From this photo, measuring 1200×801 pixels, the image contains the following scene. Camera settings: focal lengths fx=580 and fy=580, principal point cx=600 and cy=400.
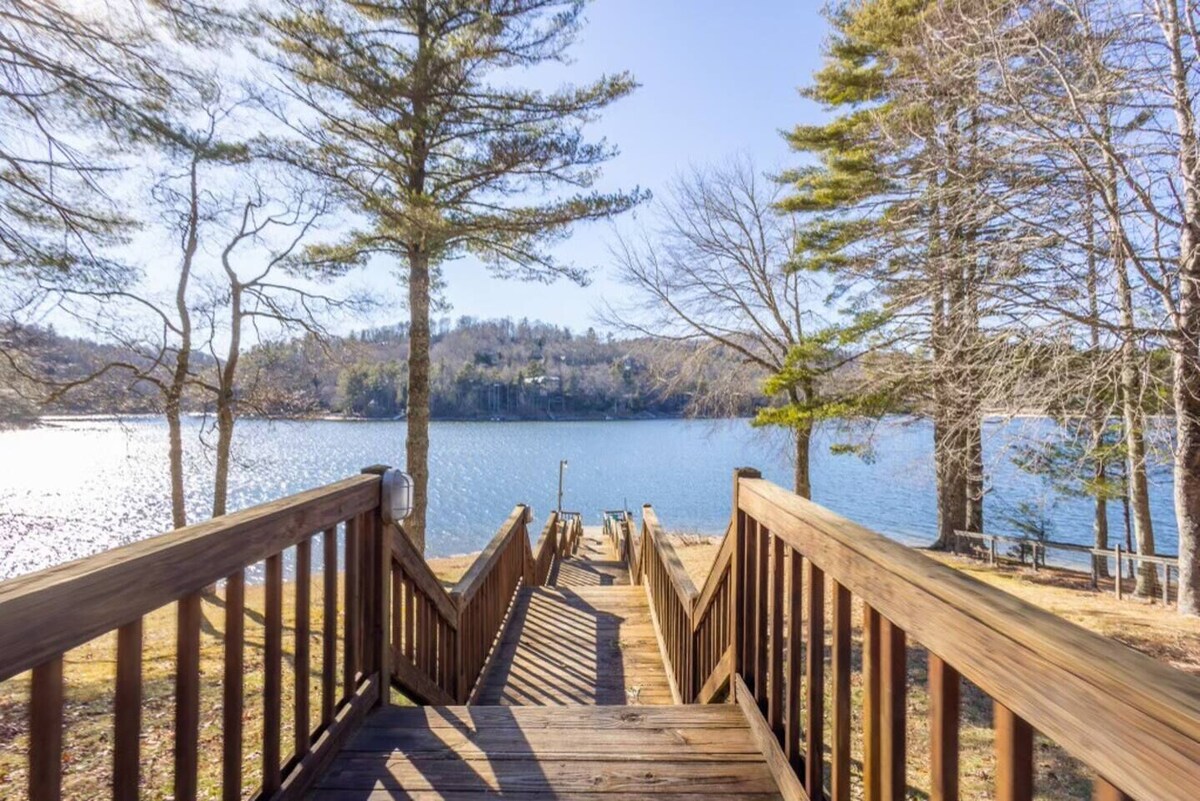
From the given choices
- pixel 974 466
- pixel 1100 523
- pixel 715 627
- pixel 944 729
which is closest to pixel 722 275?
pixel 974 466

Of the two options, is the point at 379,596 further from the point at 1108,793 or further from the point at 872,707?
the point at 1108,793

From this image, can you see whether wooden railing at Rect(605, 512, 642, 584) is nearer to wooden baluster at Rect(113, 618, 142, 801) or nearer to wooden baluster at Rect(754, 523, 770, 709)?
wooden baluster at Rect(754, 523, 770, 709)

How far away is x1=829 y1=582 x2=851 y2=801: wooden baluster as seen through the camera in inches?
50.6

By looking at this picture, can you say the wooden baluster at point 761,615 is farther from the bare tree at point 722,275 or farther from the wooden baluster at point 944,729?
the bare tree at point 722,275

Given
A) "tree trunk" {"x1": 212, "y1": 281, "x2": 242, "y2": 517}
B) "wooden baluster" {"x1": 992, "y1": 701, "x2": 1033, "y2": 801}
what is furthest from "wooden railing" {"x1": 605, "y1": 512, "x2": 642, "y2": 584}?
"tree trunk" {"x1": 212, "y1": 281, "x2": 242, "y2": 517}

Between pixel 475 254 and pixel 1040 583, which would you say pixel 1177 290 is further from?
pixel 475 254

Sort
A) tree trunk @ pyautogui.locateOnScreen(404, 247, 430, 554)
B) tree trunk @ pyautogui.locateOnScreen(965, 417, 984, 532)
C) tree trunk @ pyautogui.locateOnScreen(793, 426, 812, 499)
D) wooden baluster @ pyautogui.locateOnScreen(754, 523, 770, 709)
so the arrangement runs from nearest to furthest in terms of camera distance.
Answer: wooden baluster @ pyautogui.locateOnScreen(754, 523, 770, 709), tree trunk @ pyautogui.locateOnScreen(404, 247, 430, 554), tree trunk @ pyautogui.locateOnScreen(965, 417, 984, 532), tree trunk @ pyautogui.locateOnScreen(793, 426, 812, 499)

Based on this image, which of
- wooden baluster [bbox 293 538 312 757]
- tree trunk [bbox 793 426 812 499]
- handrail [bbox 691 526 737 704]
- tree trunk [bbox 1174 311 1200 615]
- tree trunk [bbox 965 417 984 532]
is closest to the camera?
wooden baluster [bbox 293 538 312 757]

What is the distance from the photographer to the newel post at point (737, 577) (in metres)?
2.22

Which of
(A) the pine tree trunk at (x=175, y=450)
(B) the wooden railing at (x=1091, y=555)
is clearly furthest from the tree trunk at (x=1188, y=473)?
(A) the pine tree trunk at (x=175, y=450)

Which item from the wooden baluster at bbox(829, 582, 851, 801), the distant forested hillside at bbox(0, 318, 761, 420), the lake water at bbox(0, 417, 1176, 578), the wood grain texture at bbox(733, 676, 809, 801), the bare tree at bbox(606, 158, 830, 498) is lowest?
the lake water at bbox(0, 417, 1176, 578)

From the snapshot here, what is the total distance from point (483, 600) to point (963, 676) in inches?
123

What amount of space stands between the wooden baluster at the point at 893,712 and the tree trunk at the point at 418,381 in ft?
25.2

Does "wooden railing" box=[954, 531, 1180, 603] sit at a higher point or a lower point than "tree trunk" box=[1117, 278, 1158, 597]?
lower
